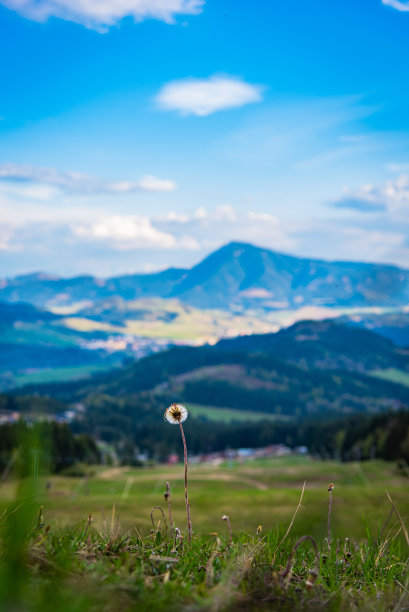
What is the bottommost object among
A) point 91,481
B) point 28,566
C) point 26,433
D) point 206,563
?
point 91,481

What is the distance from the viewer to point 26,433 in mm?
2189

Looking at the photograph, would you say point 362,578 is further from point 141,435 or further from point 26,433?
point 141,435

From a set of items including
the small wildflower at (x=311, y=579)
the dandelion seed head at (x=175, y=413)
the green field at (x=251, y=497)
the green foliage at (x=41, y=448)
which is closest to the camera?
the green foliage at (x=41, y=448)

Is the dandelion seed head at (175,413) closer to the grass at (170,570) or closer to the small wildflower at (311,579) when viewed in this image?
the grass at (170,570)

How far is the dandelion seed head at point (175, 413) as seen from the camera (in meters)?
3.27

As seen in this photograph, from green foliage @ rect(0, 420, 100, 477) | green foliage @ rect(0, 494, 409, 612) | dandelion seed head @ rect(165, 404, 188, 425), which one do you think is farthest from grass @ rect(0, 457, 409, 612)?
dandelion seed head @ rect(165, 404, 188, 425)

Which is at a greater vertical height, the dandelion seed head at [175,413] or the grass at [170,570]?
the dandelion seed head at [175,413]

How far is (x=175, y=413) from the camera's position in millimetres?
3350

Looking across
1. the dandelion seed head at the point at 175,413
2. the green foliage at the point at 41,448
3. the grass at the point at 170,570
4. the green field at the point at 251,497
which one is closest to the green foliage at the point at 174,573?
the grass at the point at 170,570

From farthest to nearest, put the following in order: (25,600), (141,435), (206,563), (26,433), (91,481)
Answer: (141,435) < (91,481) < (206,563) < (26,433) < (25,600)

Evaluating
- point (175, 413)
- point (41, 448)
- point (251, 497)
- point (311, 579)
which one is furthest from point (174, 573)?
point (251, 497)

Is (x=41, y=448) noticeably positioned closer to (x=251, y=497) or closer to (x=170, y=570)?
(x=170, y=570)

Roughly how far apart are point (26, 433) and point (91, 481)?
90498 mm

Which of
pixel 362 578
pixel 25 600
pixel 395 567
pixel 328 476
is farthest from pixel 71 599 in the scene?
pixel 328 476
